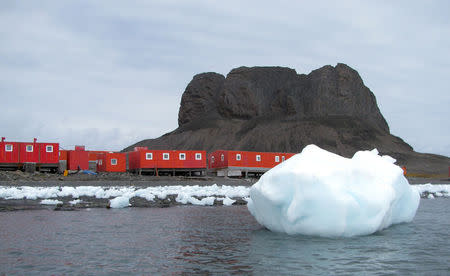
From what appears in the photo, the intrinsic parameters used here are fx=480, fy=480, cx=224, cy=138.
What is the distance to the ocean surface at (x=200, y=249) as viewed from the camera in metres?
7.25

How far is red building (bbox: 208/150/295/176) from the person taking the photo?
4488 cm

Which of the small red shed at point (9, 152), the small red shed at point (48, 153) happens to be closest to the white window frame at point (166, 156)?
the small red shed at point (48, 153)

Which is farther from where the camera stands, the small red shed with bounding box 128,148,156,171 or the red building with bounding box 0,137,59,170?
the small red shed with bounding box 128,148,156,171

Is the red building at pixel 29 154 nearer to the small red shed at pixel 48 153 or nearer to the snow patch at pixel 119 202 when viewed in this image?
the small red shed at pixel 48 153

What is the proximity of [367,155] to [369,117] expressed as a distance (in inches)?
4194

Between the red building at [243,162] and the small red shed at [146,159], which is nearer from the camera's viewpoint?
the small red shed at [146,159]

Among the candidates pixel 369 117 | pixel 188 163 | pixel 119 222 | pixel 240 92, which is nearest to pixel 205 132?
pixel 240 92

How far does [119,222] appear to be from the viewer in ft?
41.0

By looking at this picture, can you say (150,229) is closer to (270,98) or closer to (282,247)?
(282,247)

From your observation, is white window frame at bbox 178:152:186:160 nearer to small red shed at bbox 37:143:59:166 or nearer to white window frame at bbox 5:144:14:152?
small red shed at bbox 37:143:59:166

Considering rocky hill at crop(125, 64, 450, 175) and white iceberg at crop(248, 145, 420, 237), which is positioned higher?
rocky hill at crop(125, 64, 450, 175)

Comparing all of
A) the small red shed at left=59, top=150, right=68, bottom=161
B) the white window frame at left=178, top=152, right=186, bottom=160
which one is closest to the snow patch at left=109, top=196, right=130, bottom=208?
the white window frame at left=178, top=152, right=186, bottom=160

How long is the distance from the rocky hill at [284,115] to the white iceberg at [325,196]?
79897 millimetres

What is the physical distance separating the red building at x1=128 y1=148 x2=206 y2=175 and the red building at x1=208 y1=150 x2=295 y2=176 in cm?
264
